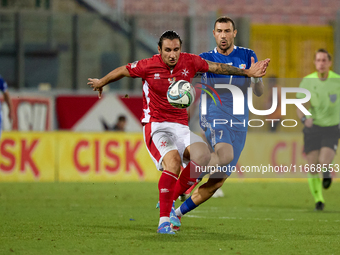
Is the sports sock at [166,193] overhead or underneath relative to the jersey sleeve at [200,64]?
underneath

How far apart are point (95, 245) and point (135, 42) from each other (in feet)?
42.1

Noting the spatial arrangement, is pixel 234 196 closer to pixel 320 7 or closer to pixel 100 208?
pixel 100 208

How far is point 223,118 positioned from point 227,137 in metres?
0.22

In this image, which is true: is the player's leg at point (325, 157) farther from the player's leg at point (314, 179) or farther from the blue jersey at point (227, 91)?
the blue jersey at point (227, 91)

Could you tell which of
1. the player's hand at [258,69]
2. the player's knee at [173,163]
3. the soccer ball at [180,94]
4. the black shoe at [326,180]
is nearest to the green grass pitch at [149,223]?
the black shoe at [326,180]

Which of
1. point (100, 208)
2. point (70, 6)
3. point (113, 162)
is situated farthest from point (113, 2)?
point (100, 208)

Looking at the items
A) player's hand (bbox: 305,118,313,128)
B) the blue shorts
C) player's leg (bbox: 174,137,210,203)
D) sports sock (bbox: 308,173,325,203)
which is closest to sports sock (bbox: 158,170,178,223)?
player's leg (bbox: 174,137,210,203)

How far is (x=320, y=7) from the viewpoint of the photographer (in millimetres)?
20734

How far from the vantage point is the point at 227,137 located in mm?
6844

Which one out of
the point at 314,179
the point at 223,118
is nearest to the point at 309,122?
the point at 314,179

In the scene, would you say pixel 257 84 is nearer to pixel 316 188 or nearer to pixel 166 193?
pixel 166 193

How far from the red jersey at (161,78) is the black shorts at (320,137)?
3.47 m

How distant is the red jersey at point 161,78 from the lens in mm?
6398

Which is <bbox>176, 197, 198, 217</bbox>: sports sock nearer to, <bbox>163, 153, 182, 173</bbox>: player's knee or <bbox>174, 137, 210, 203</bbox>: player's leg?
<bbox>174, 137, 210, 203</bbox>: player's leg
